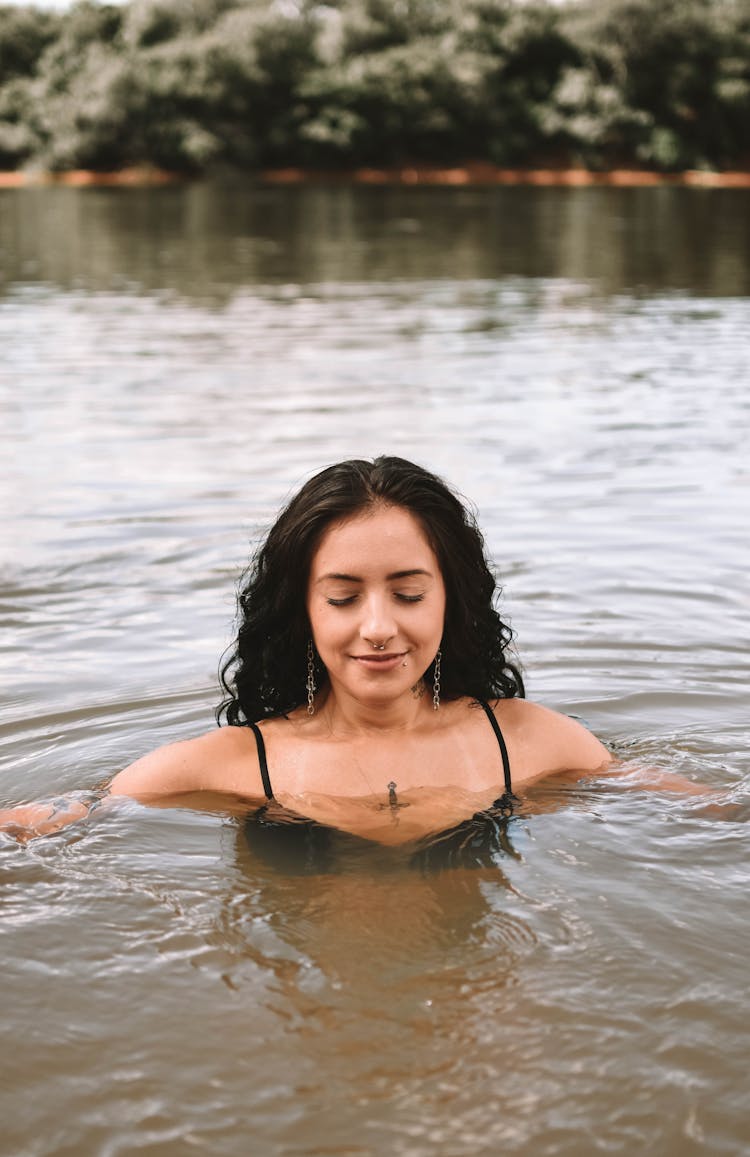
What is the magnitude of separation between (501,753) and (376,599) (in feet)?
2.30

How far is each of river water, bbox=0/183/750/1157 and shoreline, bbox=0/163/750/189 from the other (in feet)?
157

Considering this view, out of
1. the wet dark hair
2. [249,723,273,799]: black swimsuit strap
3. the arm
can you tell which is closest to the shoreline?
the arm

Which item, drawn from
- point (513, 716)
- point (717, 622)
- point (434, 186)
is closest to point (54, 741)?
point (513, 716)

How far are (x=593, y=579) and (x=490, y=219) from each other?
98.2ft

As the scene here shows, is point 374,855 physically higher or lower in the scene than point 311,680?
lower

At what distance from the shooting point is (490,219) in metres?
35.6

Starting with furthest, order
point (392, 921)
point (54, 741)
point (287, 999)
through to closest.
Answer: point (54, 741), point (392, 921), point (287, 999)

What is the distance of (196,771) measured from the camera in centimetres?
398

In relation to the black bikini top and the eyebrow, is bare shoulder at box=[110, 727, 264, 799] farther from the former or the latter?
the eyebrow

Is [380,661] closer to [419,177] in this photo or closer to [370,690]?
[370,690]

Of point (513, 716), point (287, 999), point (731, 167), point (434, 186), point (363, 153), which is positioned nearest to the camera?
point (287, 999)

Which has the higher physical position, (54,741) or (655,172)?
(655,172)

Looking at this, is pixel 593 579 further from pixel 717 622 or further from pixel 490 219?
pixel 490 219

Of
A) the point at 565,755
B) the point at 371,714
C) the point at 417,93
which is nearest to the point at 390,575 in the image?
the point at 371,714
